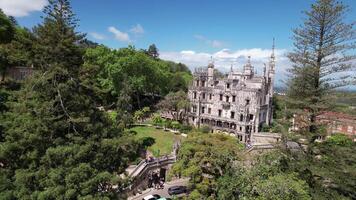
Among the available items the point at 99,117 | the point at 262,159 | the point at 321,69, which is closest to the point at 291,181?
the point at 262,159

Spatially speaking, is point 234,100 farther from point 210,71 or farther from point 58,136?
point 58,136

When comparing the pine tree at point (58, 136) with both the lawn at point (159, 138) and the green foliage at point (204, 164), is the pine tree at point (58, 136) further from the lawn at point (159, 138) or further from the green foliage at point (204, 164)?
the lawn at point (159, 138)

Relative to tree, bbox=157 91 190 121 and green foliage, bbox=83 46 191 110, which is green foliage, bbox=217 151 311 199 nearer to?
tree, bbox=157 91 190 121

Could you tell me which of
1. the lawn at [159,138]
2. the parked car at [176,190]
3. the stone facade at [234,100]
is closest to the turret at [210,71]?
the stone facade at [234,100]

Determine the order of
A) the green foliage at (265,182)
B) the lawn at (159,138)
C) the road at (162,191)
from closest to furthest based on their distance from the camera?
the green foliage at (265,182)
the road at (162,191)
the lawn at (159,138)

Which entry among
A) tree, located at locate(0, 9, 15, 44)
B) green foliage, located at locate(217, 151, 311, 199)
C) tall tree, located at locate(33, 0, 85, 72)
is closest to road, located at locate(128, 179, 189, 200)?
green foliage, located at locate(217, 151, 311, 199)

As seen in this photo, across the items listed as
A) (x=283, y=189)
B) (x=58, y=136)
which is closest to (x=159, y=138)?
(x=283, y=189)
